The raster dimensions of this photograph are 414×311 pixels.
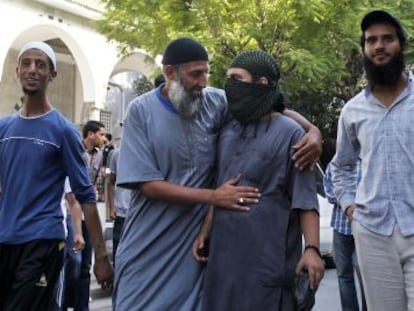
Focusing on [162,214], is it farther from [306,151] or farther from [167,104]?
[306,151]

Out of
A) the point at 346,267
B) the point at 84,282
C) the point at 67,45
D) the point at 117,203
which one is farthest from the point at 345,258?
the point at 67,45

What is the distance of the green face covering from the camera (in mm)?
3061

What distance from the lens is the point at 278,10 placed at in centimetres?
1252

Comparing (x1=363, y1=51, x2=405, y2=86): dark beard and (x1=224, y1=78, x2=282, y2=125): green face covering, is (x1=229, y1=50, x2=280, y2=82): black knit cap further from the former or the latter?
(x1=363, y1=51, x2=405, y2=86): dark beard

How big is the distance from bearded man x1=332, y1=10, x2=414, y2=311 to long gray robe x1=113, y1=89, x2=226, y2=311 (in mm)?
769

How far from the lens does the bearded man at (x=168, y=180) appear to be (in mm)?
3156

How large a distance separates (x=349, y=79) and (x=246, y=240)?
1502 centimetres

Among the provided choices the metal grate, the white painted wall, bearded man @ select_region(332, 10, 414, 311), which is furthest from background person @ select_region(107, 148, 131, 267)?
the metal grate

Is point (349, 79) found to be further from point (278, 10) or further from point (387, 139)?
point (387, 139)

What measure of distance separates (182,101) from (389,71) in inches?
40.0

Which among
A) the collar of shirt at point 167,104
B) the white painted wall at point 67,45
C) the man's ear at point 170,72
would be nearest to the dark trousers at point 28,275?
Answer: the collar of shirt at point 167,104

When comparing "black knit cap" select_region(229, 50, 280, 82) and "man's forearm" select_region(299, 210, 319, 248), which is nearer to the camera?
"man's forearm" select_region(299, 210, 319, 248)

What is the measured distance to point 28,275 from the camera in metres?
3.86

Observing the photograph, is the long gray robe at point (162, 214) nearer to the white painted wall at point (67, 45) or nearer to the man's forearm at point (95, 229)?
the man's forearm at point (95, 229)
